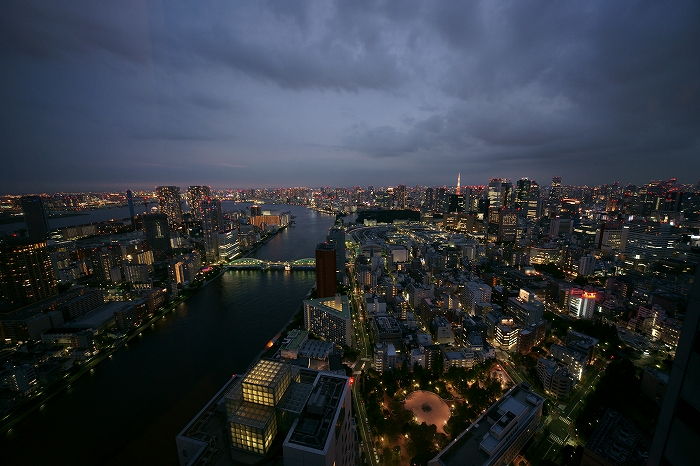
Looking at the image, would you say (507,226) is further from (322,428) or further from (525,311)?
(322,428)

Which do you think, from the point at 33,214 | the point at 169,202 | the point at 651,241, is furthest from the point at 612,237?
the point at 169,202

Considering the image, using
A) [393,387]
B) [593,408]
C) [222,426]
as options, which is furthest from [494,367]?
[222,426]

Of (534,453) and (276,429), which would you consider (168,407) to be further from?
(534,453)

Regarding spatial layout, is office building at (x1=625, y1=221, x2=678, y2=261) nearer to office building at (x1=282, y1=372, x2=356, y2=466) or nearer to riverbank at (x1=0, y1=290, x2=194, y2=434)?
office building at (x1=282, y1=372, x2=356, y2=466)

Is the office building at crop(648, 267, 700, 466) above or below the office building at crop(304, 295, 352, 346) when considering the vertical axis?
above

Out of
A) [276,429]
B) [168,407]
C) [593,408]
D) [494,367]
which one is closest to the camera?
[276,429]

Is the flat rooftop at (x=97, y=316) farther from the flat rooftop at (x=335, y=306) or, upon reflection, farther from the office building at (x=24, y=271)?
the flat rooftop at (x=335, y=306)

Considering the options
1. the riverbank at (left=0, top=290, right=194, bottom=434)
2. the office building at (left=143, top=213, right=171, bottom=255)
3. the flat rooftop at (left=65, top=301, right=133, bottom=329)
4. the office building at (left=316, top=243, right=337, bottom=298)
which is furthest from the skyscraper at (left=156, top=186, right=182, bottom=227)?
the office building at (left=316, top=243, right=337, bottom=298)

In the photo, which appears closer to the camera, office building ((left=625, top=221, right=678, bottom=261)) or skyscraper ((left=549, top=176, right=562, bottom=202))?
office building ((left=625, top=221, right=678, bottom=261))
